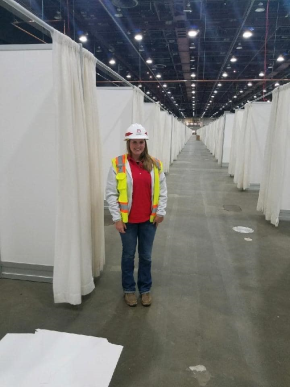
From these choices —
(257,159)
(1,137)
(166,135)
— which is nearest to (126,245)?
(1,137)

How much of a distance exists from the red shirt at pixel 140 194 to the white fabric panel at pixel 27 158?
0.96 metres

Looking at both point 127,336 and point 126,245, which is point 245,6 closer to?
point 126,245

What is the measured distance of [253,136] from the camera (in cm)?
744

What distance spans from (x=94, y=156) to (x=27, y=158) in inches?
27.2

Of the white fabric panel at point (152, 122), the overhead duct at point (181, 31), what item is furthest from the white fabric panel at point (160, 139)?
the overhead duct at point (181, 31)

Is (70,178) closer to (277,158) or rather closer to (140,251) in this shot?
(140,251)

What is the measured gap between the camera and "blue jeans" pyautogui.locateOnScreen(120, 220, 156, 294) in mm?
2584

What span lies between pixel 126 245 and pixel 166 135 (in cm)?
880

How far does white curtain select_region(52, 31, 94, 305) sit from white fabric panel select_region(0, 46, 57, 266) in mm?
448

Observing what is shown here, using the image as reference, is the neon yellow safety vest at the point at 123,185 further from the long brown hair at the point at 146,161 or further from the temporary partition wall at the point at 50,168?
the temporary partition wall at the point at 50,168

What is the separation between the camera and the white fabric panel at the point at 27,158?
9.33 ft

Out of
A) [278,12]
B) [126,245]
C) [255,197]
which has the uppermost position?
[278,12]

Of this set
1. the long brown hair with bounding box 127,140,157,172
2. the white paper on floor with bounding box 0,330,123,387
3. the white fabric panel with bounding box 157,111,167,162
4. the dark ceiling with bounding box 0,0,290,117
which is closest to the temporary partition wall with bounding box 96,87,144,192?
the dark ceiling with bounding box 0,0,290,117

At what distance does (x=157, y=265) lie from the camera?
355 cm
